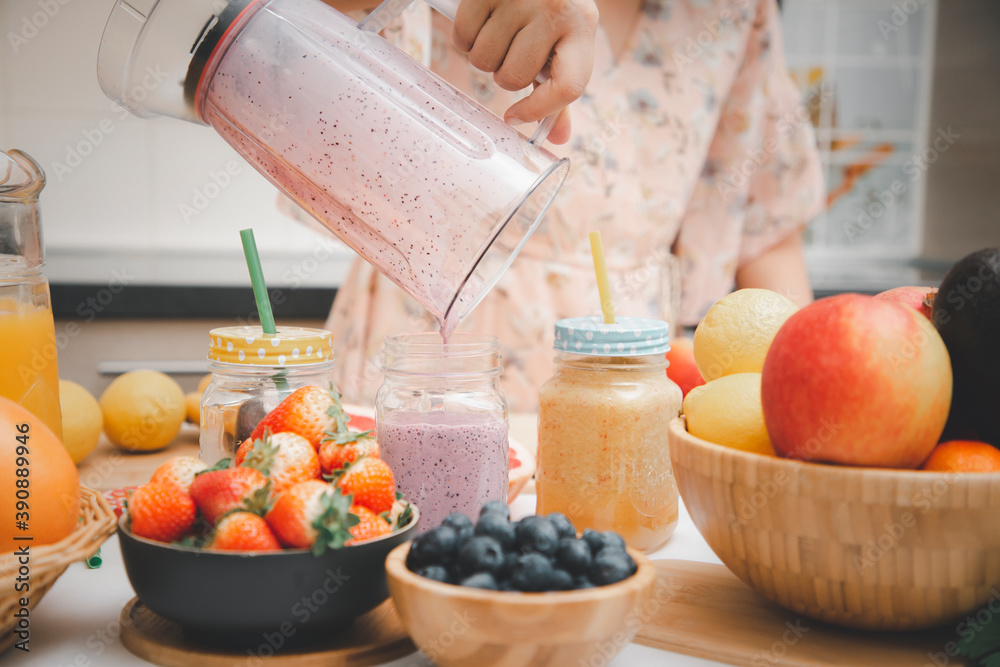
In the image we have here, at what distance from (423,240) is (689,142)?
2.90 ft

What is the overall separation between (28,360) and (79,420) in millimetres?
271

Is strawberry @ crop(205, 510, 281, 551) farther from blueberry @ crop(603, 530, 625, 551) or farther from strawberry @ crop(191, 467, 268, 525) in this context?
blueberry @ crop(603, 530, 625, 551)

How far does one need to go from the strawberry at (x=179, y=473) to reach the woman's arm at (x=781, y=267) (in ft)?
3.99

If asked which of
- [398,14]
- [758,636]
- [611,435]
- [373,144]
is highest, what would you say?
[398,14]

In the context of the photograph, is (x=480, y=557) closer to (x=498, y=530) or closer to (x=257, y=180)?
(x=498, y=530)

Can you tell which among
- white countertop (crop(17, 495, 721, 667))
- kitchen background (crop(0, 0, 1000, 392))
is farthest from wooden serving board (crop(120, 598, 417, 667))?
kitchen background (crop(0, 0, 1000, 392))

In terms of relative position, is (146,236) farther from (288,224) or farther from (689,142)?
(689,142)

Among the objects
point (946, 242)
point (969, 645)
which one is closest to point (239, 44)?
point (969, 645)

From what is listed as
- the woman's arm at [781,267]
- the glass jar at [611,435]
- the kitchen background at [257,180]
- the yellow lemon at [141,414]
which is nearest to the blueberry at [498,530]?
the glass jar at [611,435]

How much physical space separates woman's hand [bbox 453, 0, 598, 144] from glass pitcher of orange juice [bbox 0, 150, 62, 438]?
37cm

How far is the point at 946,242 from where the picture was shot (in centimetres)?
253

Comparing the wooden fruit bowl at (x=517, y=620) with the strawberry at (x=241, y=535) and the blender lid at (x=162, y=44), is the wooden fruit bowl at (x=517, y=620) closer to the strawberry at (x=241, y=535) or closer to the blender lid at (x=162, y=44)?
the strawberry at (x=241, y=535)

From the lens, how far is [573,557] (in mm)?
434

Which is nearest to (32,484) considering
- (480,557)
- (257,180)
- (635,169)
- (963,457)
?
(480,557)
